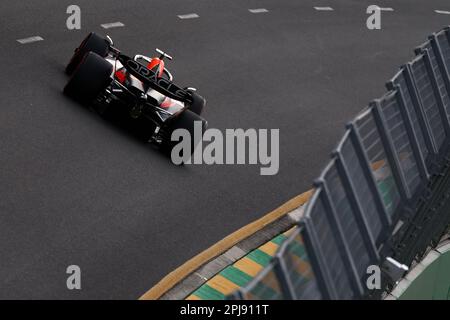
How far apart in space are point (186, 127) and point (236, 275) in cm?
344

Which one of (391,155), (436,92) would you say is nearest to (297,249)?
(391,155)

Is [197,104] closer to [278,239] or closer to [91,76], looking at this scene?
[91,76]

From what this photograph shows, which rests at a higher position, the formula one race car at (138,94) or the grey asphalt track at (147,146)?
the formula one race car at (138,94)

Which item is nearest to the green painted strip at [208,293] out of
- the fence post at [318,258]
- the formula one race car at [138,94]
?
the formula one race car at [138,94]

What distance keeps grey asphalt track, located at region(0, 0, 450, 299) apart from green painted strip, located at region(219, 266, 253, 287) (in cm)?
56

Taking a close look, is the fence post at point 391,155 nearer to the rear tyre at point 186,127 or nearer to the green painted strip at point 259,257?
the green painted strip at point 259,257

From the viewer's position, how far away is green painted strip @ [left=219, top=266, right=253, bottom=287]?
516 inches

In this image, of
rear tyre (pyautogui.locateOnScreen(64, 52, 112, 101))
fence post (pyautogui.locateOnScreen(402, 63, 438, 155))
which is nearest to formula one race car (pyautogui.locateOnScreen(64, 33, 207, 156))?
rear tyre (pyautogui.locateOnScreen(64, 52, 112, 101))

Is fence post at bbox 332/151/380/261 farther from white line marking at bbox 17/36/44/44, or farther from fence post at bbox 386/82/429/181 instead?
white line marking at bbox 17/36/44/44

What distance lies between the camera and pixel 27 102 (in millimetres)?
16375

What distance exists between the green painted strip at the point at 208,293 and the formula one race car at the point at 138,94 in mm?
3818

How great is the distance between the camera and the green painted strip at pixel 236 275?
13.1 meters

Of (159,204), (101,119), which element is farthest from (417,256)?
(101,119)

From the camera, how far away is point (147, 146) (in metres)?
16.4
